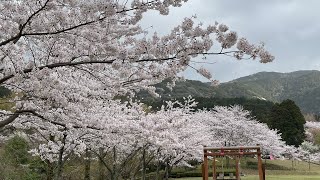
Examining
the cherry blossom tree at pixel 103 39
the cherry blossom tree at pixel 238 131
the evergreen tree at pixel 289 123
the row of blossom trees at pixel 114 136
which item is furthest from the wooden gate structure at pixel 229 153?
the evergreen tree at pixel 289 123

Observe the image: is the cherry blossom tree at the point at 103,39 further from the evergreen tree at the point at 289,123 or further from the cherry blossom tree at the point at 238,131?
the evergreen tree at the point at 289,123

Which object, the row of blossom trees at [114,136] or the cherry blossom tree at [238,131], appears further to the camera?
the cherry blossom tree at [238,131]

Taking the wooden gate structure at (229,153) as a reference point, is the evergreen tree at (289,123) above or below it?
above

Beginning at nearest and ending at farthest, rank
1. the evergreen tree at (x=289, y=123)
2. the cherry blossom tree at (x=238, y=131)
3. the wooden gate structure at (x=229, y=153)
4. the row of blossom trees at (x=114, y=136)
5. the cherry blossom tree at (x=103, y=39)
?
the cherry blossom tree at (x=103, y=39) → the row of blossom trees at (x=114, y=136) → the wooden gate structure at (x=229, y=153) → the cherry blossom tree at (x=238, y=131) → the evergreen tree at (x=289, y=123)

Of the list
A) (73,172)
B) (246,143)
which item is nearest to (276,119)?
(246,143)

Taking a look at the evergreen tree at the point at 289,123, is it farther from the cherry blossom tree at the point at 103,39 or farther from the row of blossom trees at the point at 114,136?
the cherry blossom tree at the point at 103,39

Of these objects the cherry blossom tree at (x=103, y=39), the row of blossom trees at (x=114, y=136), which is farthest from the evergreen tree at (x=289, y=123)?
the cherry blossom tree at (x=103, y=39)

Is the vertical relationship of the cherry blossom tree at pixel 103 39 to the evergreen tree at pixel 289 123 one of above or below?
below

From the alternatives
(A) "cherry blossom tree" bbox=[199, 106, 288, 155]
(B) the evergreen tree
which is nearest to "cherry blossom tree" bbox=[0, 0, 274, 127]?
(A) "cherry blossom tree" bbox=[199, 106, 288, 155]

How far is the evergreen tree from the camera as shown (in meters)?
56.1

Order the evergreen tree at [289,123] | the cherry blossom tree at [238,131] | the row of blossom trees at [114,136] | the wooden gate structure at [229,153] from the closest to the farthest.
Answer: the row of blossom trees at [114,136] < the wooden gate structure at [229,153] < the cherry blossom tree at [238,131] < the evergreen tree at [289,123]

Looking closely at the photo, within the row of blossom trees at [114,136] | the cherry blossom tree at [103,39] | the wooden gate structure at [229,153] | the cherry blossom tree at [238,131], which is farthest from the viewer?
the cherry blossom tree at [238,131]

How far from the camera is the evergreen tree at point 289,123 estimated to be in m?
56.1

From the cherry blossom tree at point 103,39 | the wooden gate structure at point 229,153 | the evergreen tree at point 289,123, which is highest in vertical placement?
the evergreen tree at point 289,123
